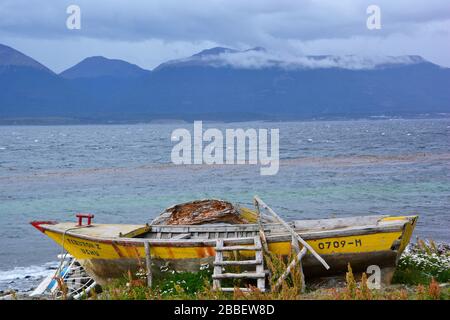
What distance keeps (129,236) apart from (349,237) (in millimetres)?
5745

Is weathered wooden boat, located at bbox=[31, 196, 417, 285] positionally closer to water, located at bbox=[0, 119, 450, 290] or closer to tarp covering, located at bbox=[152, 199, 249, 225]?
tarp covering, located at bbox=[152, 199, 249, 225]

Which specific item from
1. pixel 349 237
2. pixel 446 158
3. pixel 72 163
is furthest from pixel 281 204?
pixel 72 163

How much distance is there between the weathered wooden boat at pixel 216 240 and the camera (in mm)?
15359

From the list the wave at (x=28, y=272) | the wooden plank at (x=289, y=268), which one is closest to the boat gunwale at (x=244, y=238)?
the wooden plank at (x=289, y=268)

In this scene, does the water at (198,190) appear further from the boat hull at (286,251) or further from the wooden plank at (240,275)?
the wooden plank at (240,275)

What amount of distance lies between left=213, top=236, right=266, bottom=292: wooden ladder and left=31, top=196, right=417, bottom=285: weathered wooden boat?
12 cm

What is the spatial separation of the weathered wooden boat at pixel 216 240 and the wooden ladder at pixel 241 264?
12cm

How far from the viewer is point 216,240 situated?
51.9 feet

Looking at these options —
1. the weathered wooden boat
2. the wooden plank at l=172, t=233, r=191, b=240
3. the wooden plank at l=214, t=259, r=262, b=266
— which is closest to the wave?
the weathered wooden boat

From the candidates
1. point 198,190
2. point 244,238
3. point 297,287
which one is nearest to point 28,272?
point 244,238

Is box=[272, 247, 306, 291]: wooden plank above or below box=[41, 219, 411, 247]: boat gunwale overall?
below

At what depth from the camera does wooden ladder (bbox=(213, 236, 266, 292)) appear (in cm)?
1444

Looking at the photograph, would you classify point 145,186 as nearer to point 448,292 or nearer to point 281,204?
point 281,204

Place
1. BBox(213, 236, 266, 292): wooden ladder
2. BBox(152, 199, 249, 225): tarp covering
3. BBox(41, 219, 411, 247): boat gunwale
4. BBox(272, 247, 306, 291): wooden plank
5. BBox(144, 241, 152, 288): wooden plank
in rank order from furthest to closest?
BBox(152, 199, 249, 225): tarp covering
BBox(144, 241, 152, 288): wooden plank
BBox(41, 219, 411, 247): boat gunwale
BBox(213, 236, 266, 292): wooden ladder
BBox(272, 247, 306, 291): wooden plank
